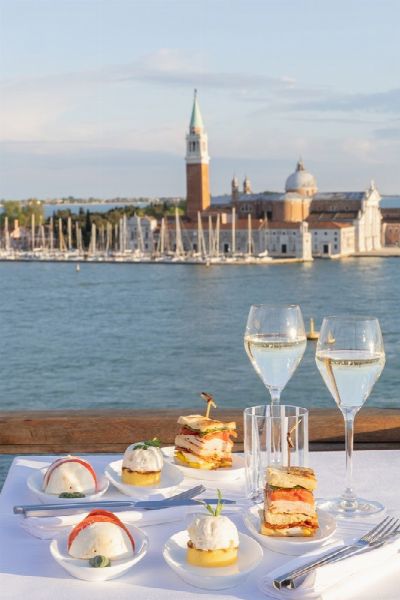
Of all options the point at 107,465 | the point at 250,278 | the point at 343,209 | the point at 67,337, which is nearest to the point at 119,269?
the point at 250,278

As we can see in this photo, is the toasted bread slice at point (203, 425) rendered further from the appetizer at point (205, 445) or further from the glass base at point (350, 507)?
the glass base at point (350, 507)

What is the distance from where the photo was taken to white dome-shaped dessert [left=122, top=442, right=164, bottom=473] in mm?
905

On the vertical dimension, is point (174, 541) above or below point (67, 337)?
above

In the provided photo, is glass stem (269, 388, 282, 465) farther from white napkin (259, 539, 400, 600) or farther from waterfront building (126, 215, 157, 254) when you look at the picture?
waterfront building (126, 215, 157, 254)

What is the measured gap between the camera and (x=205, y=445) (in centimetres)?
96

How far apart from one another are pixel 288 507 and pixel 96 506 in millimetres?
169

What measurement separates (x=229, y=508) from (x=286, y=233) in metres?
42.4

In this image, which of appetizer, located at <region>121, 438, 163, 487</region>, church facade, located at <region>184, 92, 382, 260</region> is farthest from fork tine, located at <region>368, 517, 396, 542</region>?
church facade, located at <region>184, 92, 382, 260</region>

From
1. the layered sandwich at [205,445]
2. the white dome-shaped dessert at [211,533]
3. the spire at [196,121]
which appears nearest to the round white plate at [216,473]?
the layered sandwich at [205,445]

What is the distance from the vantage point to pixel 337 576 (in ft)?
2.24

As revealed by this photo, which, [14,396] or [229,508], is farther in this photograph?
[14,396]

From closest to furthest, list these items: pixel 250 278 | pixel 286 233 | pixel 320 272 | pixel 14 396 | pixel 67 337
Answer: pixel 14 396
pixel 67 337
pixel 250 278
pixel 320 272
pixel 286 233

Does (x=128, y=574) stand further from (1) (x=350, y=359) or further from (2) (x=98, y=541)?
(1) (x=350, y=359)

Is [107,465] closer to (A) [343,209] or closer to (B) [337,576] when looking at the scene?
(B) [337,576]
